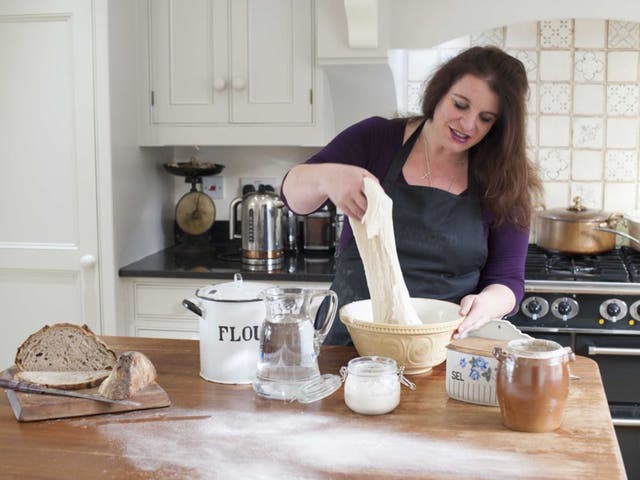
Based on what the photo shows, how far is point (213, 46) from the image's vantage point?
2779 mm

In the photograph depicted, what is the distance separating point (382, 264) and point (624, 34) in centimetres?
199

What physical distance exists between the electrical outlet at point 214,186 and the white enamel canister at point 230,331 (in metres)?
1.88

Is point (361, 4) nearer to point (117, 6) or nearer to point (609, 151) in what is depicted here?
point (117, 6)

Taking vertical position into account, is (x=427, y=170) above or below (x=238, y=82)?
below

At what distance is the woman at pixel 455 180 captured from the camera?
5.88ft

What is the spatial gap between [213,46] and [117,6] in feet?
1.16

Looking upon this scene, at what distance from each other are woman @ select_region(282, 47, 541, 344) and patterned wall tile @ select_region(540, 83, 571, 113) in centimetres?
121

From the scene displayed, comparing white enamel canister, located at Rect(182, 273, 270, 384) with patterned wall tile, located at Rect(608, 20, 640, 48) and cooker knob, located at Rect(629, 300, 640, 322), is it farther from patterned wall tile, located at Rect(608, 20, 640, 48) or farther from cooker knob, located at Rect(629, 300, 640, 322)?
patterned wall tile, located at Rect(608, 20, 640, 48)

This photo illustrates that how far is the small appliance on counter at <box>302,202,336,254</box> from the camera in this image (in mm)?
3016

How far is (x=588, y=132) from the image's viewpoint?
3.00 m

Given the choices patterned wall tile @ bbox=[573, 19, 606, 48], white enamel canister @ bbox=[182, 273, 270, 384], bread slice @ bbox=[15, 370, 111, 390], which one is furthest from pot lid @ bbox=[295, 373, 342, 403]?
patterned wall tile @ bbox=[573, 19, 606, 48]

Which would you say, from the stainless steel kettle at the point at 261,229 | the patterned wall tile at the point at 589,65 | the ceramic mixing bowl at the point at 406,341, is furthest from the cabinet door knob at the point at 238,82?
the ceramic mixing bowl at the point at 406,341

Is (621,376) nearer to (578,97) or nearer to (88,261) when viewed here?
(578,97)

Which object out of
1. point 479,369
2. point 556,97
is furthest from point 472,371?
point 556,97
